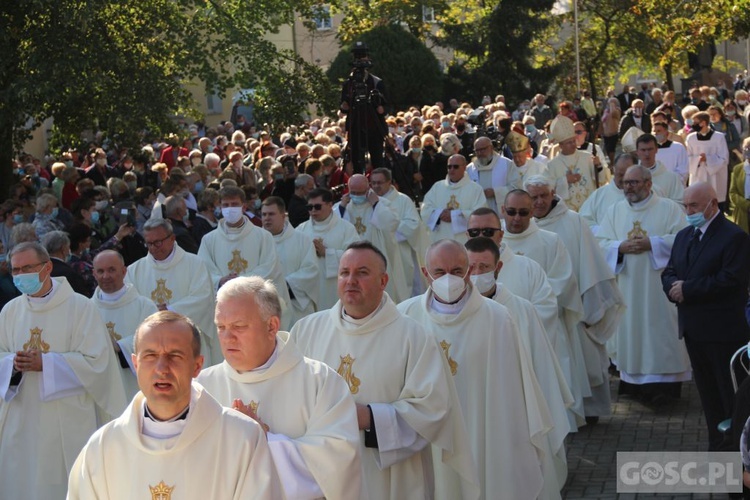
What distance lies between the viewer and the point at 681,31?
75.9 ft

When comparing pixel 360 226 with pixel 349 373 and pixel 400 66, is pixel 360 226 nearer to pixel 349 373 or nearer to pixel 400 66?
pixel 349 373

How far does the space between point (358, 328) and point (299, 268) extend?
608 cm

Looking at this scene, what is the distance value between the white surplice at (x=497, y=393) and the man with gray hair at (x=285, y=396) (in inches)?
75.7

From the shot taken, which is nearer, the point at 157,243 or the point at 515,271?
the point at 515,271

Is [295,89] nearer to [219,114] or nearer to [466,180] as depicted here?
[466,180]

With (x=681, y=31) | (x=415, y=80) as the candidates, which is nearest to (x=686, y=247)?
(x=681, y=31)

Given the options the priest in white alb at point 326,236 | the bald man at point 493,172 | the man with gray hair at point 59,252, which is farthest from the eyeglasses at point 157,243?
the bald man at point 493,172

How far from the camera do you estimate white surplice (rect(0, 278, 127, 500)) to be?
812cm

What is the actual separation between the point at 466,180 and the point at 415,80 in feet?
68.6

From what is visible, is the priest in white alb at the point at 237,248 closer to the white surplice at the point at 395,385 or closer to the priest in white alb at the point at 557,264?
the priest in white alb at the point at 557,264

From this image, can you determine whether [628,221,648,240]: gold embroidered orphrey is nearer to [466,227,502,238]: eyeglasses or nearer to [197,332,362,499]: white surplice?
[466,227,502,238]: eyeglasses

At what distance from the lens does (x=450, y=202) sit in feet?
50.3

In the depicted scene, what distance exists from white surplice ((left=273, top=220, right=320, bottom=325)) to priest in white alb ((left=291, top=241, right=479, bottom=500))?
5.67 m

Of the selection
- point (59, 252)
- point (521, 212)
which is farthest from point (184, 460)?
point (521, 212)
